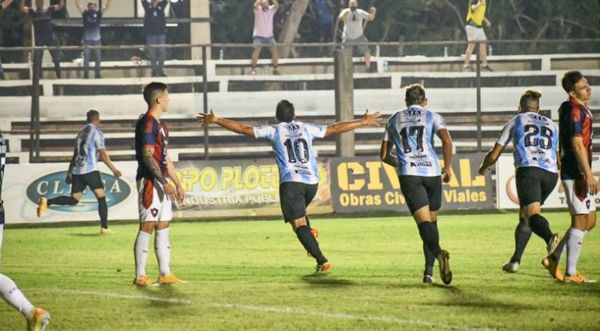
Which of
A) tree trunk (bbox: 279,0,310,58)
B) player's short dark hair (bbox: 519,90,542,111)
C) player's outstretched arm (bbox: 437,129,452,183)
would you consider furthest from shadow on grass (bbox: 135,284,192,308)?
tree trunk (bbox: 279,0,310,58)

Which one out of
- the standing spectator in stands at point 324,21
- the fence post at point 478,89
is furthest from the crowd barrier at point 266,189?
the standing spectator in stands at point 324,21

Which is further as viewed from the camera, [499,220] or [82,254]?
[499,220]

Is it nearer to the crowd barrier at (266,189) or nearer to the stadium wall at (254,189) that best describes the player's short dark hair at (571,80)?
the stadium wall at (254,189)

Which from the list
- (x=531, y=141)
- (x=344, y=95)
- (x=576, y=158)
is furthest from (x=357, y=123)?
(x=344, y=95)

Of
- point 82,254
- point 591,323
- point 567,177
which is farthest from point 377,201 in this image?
point 591,323

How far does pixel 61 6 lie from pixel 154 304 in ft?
72.2

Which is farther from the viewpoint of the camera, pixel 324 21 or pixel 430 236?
pixel 324 21

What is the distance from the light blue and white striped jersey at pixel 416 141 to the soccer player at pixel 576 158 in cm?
127

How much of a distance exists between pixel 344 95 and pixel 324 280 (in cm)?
1524

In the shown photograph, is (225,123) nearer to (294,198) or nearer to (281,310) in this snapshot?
(294,198)

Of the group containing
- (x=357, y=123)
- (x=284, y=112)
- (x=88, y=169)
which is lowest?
(x=88, y=169)

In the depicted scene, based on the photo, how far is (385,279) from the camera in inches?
580

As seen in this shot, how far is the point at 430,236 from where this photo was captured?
537 inches

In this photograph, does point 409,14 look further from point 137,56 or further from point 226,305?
point 226,305
